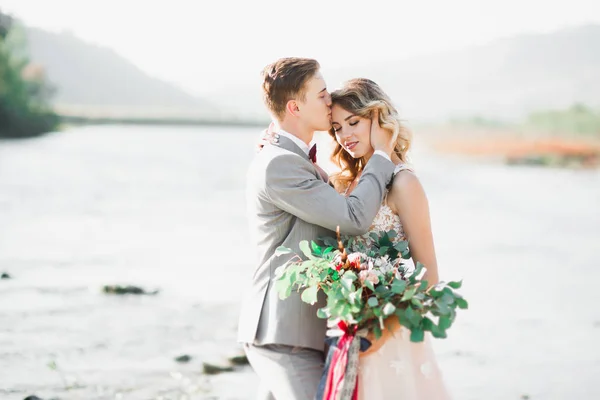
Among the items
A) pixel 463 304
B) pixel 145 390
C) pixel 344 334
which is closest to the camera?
pixel 463 304

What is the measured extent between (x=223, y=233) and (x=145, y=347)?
10.1 meters

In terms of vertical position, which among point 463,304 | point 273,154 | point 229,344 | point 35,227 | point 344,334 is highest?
point 273,154

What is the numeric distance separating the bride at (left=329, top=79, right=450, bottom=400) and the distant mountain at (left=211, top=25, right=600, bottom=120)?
46933 mm

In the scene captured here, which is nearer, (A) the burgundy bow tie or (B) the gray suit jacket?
(B) the gray suit jacket

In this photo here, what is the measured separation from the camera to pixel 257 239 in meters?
3.39

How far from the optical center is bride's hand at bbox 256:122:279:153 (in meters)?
3.42

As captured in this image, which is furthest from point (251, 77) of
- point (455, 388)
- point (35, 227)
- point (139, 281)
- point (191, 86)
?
point (455, 388)

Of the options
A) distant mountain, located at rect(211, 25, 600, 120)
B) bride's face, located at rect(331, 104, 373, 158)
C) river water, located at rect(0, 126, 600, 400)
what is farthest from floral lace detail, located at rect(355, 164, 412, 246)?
distant mountain, located at rect(211, 25, 600, 120)

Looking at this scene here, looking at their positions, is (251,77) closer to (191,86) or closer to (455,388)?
(191,86)

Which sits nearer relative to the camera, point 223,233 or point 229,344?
point 229,344

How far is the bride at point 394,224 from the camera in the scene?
10.7ft

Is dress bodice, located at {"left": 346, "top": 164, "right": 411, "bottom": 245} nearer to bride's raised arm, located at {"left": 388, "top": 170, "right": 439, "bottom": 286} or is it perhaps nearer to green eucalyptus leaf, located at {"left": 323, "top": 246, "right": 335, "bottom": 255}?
bride's raised arm, located at {"left": 388, "top": 170, "right": 439, "bottom": 286}

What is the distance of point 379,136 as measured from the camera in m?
3.55

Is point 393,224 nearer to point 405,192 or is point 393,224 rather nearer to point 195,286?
point 405,192
